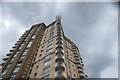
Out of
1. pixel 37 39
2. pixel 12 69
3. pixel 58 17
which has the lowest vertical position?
pixel 12 69

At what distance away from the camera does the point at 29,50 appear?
3562cm

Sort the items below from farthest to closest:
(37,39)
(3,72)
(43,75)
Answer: (37,39)
(3,72)
(43,75)

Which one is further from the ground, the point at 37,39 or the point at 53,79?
the point at 37,39

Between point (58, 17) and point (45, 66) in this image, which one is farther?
point (58, 17)

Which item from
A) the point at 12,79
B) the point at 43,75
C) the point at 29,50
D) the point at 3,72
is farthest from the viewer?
the point at 29,50

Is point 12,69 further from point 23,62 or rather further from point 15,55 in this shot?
point 15,55

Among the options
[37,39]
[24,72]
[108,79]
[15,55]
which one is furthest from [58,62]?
[37,39]

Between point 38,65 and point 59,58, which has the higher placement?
point 59,58

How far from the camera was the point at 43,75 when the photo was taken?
24578mm

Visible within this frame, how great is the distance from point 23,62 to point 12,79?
5.20 metres

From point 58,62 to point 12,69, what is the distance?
450 inches

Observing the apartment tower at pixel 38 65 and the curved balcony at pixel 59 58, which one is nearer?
the apartment tower at pixel 38 65

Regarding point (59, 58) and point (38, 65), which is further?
point (38, 65)

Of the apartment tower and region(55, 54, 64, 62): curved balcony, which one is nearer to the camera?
the apartment tower
